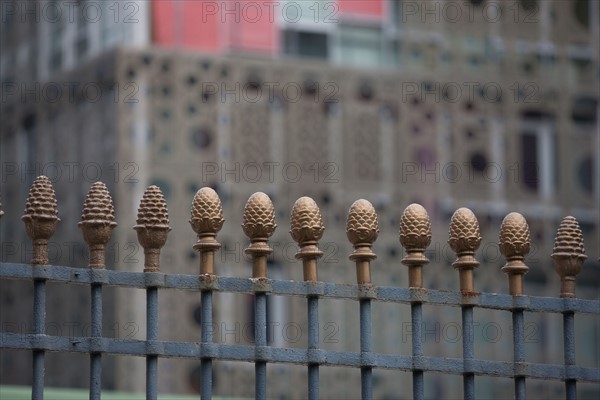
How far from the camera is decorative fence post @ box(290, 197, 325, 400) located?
26.6 ft

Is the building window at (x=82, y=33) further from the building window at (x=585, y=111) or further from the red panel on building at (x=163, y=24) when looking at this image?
the building window at (x=585, y=111)

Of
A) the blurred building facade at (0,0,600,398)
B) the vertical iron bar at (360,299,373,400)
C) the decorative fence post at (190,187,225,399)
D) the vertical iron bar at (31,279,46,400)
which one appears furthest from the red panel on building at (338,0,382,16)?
the vertical iron bar at (31,279,46,400)

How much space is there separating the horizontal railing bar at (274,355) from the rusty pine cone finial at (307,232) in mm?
353

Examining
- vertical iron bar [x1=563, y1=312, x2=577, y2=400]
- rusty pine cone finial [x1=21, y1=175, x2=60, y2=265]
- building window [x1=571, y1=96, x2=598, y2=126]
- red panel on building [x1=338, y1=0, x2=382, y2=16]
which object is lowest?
vertical iron bar [x1=563, y1=312, x2=577, y2=400]

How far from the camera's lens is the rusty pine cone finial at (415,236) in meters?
8.34

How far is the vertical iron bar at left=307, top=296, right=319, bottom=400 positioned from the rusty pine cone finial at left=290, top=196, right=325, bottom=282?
0.11 meters

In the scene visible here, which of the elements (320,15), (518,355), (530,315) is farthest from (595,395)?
(518,355)

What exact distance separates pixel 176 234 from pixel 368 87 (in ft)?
9.94

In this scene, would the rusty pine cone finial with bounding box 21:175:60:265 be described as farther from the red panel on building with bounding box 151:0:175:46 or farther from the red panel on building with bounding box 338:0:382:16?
the red panel on building with bounding box 338:0:382:16

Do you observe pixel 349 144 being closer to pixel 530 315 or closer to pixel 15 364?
pixel 530 315

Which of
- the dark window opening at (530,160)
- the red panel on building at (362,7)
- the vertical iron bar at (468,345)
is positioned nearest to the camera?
the vertical iron bar at (468,345)

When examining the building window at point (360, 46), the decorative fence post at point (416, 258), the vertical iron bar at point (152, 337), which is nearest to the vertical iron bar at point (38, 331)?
the vertical iron bar at point (152, 337)

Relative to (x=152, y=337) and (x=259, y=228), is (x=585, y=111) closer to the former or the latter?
(x=259, y=228)

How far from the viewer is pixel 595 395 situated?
2355cm
